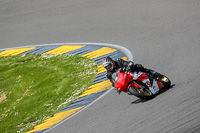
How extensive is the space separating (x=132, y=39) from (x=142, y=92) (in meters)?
5.82

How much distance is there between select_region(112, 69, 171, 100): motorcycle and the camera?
910 centimetres

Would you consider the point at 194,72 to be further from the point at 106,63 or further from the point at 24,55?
the point at 24,55

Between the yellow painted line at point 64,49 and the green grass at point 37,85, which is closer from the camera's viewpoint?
the green grass at point 37,85

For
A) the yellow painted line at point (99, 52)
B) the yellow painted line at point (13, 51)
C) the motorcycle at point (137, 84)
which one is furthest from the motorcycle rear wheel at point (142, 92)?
the yellow painted line at point (13, 51)

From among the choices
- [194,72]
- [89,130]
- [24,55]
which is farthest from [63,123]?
[24,55]

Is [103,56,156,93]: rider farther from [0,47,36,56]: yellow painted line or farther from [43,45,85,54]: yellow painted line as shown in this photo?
[0,47,36,56]: yellow painted line

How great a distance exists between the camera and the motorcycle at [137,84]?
9.10 meters

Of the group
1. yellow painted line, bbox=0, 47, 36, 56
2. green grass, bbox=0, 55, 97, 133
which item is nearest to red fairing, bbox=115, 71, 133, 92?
green grass, bbox=0, 55, 97, 133

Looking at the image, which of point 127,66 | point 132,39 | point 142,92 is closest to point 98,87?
point 127,66

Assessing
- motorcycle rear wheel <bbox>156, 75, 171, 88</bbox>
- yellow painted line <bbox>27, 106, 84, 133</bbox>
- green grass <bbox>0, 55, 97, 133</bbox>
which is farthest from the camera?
green grass <bbox>0, 55, 97, 133</bbox>

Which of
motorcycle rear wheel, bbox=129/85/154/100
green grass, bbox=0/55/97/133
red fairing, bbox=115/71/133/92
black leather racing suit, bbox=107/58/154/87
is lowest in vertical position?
green grass, bbox=0/55/97/133

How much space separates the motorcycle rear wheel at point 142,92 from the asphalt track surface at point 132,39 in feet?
0.57

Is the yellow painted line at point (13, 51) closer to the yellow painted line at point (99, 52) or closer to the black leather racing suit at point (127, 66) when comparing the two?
the yellow painted line at point (99, 52)

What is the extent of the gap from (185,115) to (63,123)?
4106 millimetres
